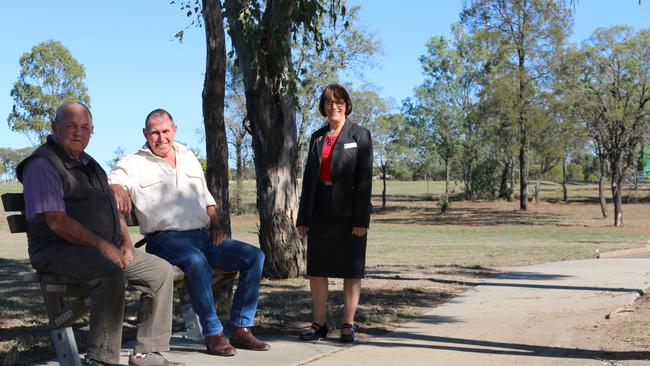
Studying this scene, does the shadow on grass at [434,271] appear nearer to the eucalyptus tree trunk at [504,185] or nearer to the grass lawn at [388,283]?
the grass lawn at [388,283]

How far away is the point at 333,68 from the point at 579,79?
51.1ft

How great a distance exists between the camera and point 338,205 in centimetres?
631

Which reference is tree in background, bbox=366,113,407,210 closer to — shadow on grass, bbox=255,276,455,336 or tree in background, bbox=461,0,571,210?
tree in background, bbox=461,0,571,210

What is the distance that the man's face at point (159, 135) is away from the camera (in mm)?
5719

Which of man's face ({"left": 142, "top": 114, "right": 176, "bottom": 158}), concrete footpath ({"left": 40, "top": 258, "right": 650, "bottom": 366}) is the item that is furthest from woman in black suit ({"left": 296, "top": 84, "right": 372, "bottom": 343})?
man's face ({"left": 142, "top": 114, "right": 176, "bottom": 158})

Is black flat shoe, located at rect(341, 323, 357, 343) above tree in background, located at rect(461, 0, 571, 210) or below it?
below

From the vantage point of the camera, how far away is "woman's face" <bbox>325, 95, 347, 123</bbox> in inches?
250

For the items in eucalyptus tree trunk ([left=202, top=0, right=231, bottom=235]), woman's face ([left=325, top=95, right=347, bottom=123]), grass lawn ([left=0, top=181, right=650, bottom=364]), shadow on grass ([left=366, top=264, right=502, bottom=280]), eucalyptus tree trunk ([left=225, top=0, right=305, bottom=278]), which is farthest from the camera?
shadow on grass ([left=366, top=264, right=502, bottom=280])

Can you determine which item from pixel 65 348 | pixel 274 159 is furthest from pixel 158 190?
pixel 274 159

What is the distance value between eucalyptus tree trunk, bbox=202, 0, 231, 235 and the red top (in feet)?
4.68

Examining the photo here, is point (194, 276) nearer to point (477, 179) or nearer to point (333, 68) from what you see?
point (333, 68)

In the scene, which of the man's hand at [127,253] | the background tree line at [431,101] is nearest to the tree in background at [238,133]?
the background tree line at [431,101]

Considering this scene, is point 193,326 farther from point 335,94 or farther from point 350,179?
point 335,94

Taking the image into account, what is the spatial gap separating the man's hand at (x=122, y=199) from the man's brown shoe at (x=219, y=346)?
1.03 metres
